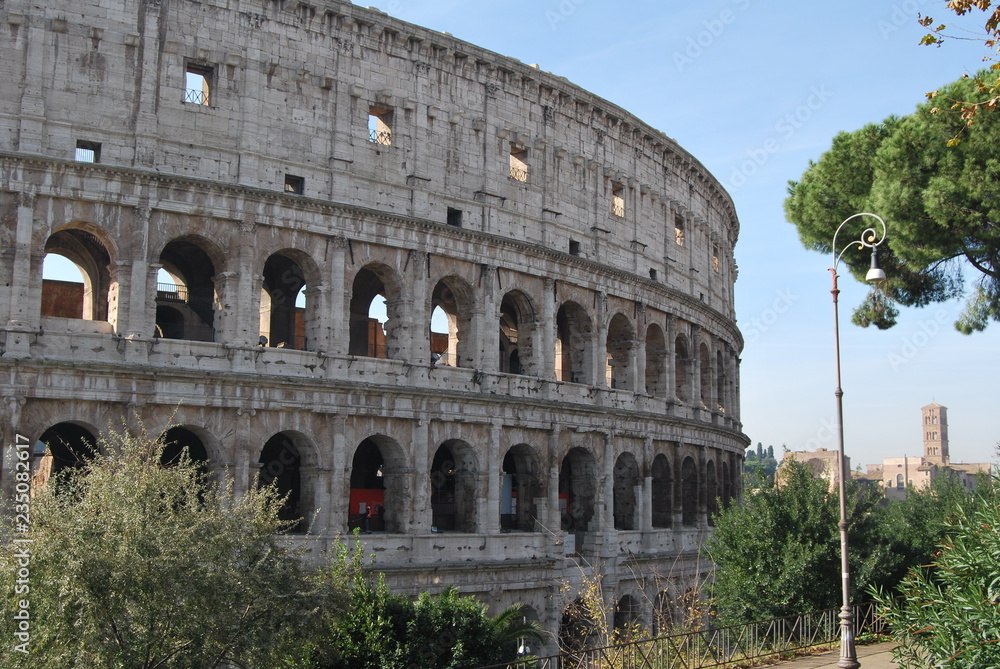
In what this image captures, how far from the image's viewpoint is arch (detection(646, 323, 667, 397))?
1426 inches

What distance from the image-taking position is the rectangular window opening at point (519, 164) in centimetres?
3108

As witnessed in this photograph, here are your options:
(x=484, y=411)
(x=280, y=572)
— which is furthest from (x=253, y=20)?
(x=280, y=572)

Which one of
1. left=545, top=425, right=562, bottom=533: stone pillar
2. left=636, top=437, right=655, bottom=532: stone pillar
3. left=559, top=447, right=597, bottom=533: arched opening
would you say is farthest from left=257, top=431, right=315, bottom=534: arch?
left=636, top=437, right=655, bottom=532: stone pillar

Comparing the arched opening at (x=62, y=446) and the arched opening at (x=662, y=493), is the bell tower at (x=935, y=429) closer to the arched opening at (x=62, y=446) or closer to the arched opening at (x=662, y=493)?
the arched opening at (x=662, y=493)

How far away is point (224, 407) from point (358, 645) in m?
8.44

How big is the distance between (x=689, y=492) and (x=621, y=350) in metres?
6.88

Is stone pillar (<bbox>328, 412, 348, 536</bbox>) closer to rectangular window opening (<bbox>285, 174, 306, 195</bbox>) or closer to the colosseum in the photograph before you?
the colosseum

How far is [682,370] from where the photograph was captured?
3862 centimetres

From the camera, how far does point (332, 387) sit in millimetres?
25406

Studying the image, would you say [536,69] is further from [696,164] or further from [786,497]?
[786,497]

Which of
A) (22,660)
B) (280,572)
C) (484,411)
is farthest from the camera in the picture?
(484,411)

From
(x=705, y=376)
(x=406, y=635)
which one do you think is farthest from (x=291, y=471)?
(x=705, y=376)

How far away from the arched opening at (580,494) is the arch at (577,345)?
2343 millimetres

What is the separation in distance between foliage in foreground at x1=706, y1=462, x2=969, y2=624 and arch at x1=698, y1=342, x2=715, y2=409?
49.7ft
